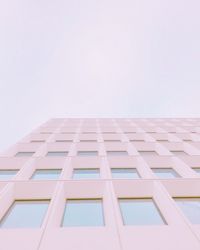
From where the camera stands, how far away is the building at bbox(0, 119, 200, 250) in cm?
645

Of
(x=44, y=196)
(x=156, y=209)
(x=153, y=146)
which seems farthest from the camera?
(x=153, y=146)

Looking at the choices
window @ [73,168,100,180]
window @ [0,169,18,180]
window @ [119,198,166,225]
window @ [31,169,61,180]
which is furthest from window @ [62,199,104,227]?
window @ [0,169,18,180]

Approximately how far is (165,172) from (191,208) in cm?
433

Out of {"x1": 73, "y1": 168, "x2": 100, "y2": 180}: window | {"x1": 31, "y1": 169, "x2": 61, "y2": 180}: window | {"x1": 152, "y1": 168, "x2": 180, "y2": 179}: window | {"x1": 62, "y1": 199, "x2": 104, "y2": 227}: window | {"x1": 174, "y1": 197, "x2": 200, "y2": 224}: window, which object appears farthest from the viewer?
{"x1": 152, "y1": 168, "x2": 180, "y2": 179}: window

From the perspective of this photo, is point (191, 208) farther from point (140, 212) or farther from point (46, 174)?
point (46, 174)

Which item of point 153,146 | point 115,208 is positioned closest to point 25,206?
point 115,208

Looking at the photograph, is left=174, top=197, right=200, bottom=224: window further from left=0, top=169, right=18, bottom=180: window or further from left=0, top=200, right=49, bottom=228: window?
left=0, top=169, right=18, bottom=180: window

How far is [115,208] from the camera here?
7.94 meters

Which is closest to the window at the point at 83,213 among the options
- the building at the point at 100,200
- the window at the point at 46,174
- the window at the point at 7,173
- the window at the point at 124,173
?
the building at the point at 100,200

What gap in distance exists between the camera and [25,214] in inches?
337

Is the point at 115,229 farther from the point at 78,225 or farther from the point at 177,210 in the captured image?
the point at 177,210

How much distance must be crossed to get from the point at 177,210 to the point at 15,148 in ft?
38.4

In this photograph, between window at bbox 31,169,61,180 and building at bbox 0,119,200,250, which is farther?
window at bbox 31,169,61,180

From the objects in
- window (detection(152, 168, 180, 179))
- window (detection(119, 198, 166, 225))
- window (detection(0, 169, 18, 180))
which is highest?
window (detection(0, 169, 18, 180))
